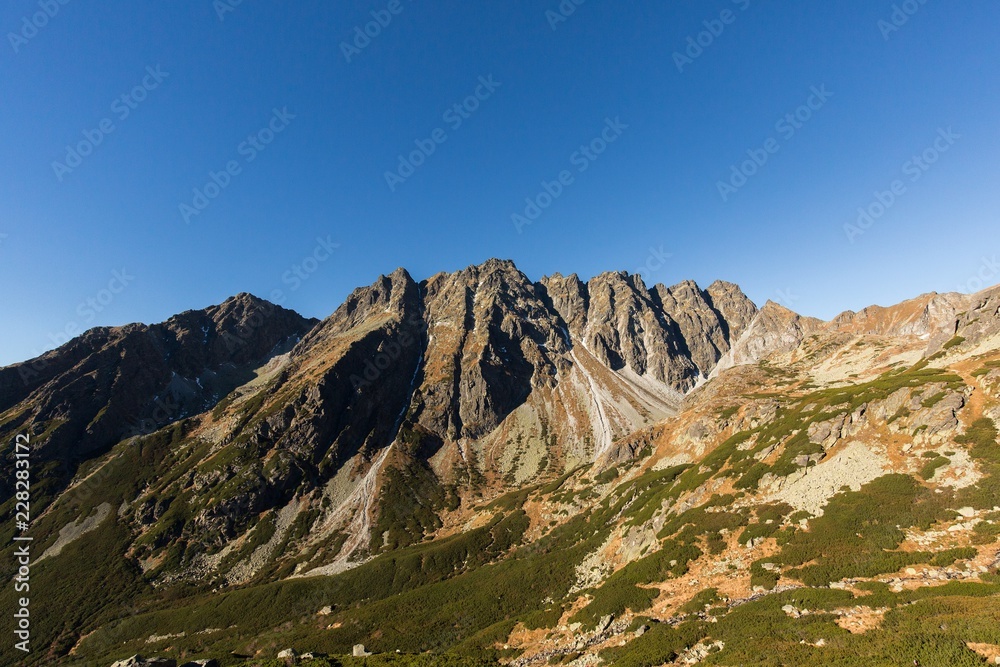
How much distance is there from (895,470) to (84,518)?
818ft

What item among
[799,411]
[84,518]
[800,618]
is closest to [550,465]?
[799,411]

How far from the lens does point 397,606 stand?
77.4 metres

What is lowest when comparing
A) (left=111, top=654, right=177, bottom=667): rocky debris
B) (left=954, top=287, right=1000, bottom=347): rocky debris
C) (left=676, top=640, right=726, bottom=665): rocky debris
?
(left=676, top=640, right=726, bottom=665): rocky debris

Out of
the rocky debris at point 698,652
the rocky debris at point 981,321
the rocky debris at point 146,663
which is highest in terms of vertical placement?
the rocky debris at point 981,321

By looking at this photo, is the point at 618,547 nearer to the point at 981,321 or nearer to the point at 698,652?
the point at 698,652

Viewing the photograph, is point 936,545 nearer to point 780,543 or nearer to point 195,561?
point 780,543

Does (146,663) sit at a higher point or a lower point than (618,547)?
higher

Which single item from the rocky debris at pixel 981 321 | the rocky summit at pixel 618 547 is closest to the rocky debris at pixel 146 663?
the rocky summit at pixel 618 547

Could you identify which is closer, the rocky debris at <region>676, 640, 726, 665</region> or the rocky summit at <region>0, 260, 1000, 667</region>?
the rocky debris at <region>676, 640, 726, 665</region>

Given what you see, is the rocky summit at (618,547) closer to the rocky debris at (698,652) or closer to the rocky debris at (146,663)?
the rocky debris at (698,652)

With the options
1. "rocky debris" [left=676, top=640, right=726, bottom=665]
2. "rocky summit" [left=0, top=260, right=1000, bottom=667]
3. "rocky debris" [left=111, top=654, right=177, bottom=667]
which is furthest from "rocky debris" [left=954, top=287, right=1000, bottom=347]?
"rocky debris" [left=111, top=654, right=177, bottom=667]

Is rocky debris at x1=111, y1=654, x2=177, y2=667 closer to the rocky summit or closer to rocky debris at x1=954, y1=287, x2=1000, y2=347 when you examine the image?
the rocky summit

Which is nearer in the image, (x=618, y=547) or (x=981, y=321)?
(x=618, y=547)

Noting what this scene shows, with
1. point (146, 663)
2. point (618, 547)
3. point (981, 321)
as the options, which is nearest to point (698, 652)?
point (618, 547)
